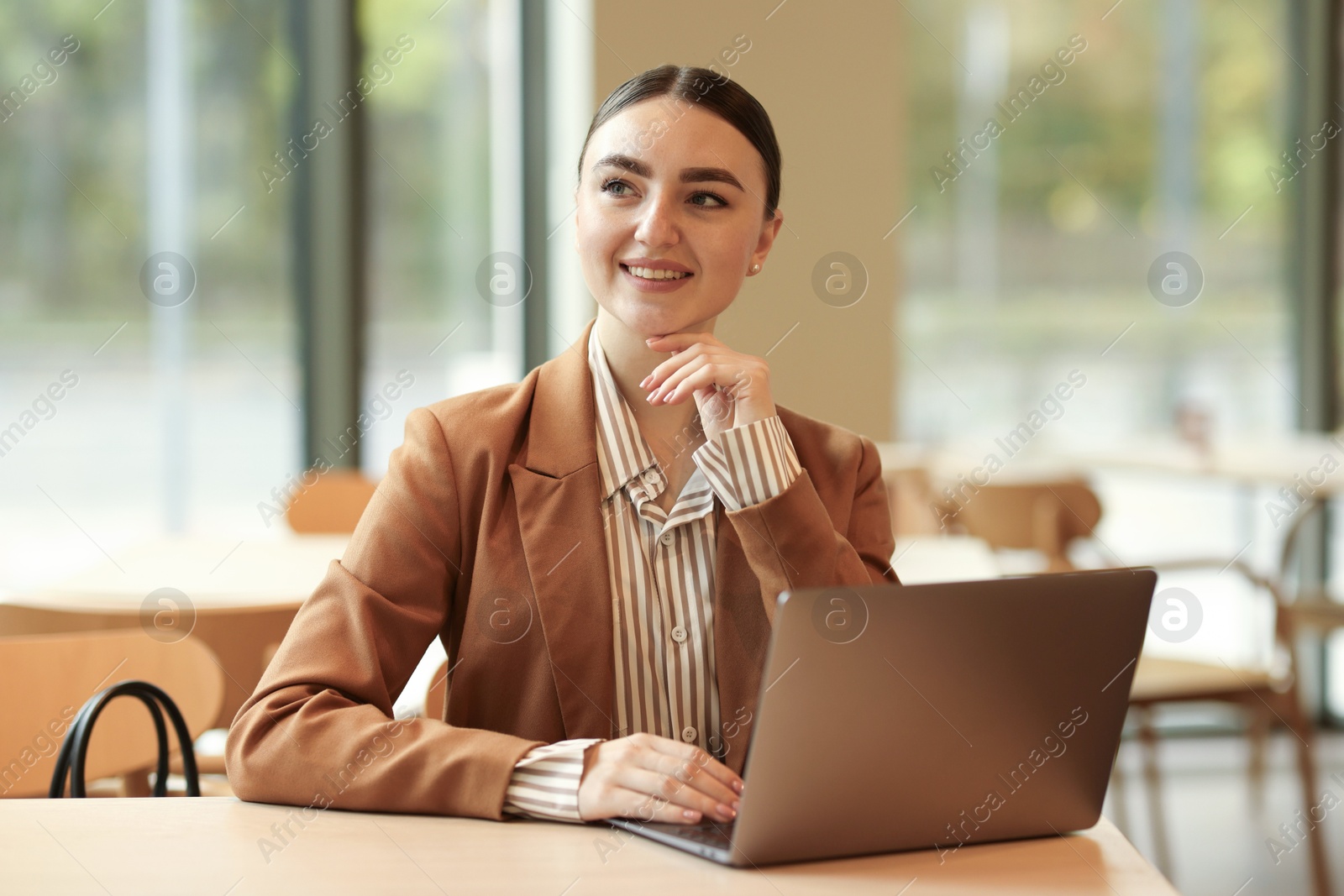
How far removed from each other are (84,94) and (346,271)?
0.89 metres

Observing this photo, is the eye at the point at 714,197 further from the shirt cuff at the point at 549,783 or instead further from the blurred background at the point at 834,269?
the blurred background at the point at 834,269

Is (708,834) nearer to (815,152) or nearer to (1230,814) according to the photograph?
(815,152)

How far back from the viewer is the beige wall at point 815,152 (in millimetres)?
3721

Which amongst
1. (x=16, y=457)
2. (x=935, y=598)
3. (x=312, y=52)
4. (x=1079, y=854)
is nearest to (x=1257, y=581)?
(x=1079, y=854)

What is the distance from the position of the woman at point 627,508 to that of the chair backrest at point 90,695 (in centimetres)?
57

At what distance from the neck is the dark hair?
0.59 ft

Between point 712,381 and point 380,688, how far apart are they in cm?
47

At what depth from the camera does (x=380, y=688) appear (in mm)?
1292

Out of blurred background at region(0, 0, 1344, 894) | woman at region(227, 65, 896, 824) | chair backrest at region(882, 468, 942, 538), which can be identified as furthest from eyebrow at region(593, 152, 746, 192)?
chair backrest at region(882, 468, 942, 538)

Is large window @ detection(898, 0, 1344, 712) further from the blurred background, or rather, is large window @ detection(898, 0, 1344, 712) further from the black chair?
the black chair

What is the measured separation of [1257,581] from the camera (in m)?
3.13

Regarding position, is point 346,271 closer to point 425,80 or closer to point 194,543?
point 425,80

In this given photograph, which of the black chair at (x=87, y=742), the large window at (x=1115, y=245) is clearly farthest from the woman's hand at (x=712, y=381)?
the large window at (x=1115, y=245)

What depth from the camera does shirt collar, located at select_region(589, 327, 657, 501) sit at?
1.50 m
